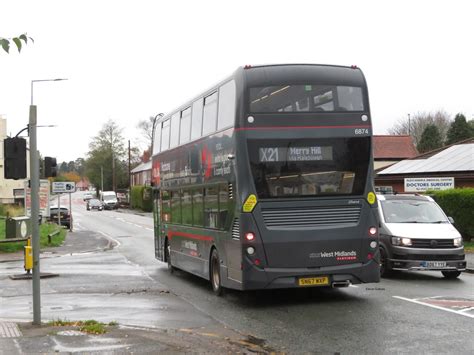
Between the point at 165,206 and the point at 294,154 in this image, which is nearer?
the point at 294,154

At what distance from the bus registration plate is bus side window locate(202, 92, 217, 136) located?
3.38m

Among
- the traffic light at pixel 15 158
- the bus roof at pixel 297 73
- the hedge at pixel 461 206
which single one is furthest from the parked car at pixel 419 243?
the traffic light at pixel 15 158

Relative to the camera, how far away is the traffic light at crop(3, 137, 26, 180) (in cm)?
982

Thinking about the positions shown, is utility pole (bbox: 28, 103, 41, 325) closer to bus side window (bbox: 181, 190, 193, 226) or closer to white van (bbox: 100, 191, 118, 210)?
bus side window (bbox: 181, 190, 193, 226)

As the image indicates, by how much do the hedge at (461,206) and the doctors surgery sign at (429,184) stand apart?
1.62 m

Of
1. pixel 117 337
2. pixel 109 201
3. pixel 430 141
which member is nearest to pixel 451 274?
pixel 117 337

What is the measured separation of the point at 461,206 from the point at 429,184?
264 cm

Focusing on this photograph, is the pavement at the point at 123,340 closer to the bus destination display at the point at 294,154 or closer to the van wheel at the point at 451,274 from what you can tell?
the bus destination display at the point at 294,154

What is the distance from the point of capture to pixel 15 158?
986 centimetres

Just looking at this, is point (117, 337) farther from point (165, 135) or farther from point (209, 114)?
point (165, 135)

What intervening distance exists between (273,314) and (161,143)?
323 inches

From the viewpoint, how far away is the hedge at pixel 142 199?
250 ft

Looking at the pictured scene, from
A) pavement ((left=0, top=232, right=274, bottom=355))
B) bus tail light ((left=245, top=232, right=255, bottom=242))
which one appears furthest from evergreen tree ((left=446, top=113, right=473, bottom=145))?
pavement ((left=0, top=232, right=274, bottom=355))

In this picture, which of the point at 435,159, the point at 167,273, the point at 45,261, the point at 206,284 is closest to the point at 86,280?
the point at 167,273
